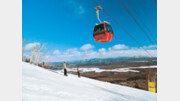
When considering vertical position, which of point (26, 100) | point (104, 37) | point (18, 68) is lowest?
point (26, 100)

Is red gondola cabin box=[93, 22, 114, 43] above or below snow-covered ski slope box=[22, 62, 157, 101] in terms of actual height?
above

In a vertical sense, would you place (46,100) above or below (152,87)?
A: above

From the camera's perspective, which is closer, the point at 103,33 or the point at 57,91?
the point at 57,91

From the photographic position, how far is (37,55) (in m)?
19.2

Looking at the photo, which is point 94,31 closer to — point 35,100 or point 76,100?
point 76,100

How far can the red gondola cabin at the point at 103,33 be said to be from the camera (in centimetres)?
786

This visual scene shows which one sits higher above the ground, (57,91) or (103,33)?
(103,33)

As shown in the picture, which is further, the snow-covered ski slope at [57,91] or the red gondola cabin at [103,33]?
the red gondola cabin at [103,33]

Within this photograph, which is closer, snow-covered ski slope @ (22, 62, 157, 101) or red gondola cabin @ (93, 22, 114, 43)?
snow-covered ski slope @ (22, 62, 157, 101)

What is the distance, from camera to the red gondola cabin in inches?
309

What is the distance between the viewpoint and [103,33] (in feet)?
26.0

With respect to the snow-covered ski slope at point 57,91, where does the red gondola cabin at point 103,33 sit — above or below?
above
